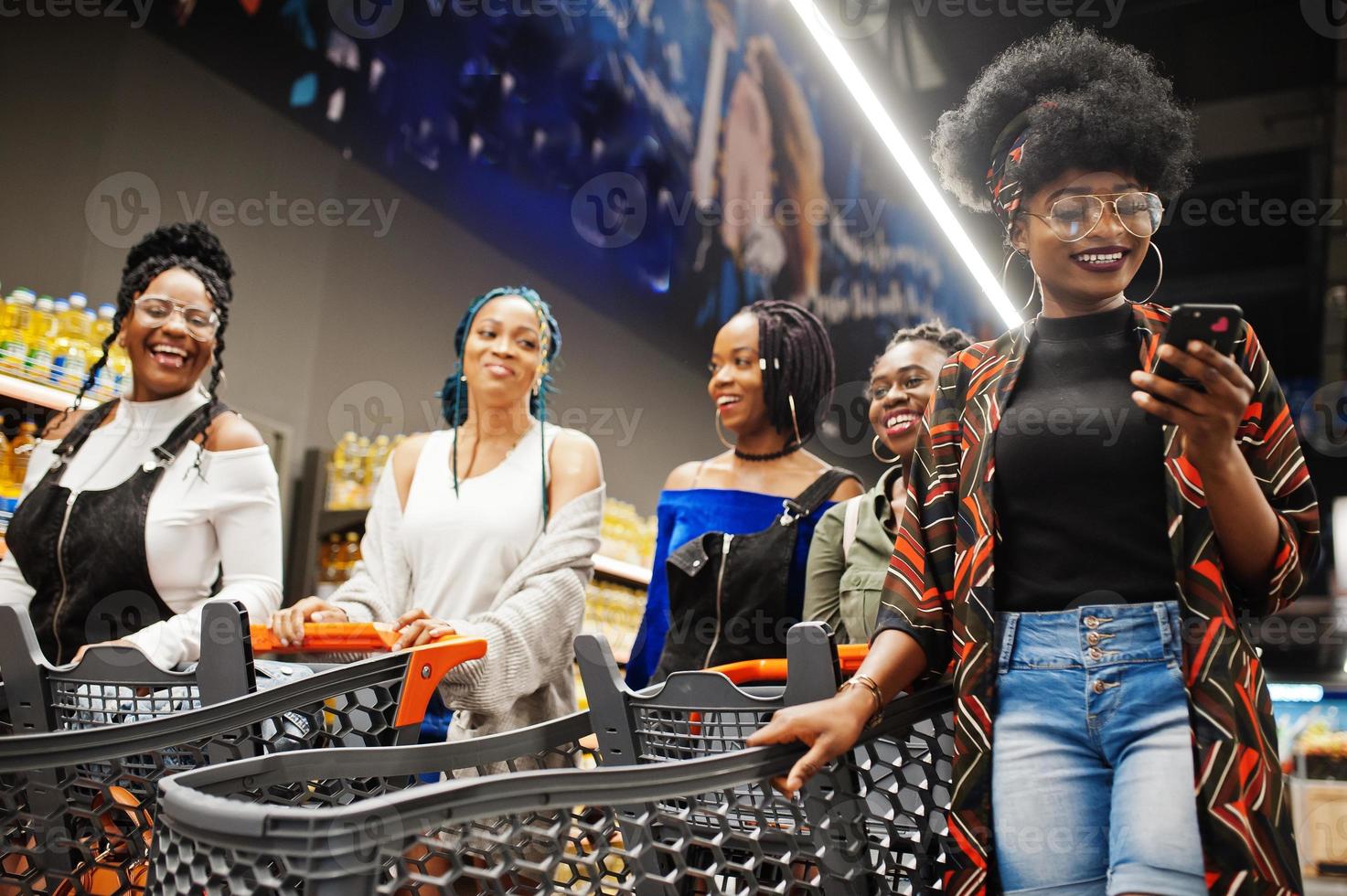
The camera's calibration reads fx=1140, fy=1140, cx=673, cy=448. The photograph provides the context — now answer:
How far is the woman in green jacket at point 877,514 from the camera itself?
7.80 ft

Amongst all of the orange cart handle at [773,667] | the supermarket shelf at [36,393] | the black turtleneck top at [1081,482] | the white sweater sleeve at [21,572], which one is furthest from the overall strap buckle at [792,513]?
the supermarket shelf at [36,393]

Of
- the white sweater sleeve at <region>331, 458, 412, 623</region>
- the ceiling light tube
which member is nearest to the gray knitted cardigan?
the white sweater sleeve at <region>331, 458, 412, 623</region>

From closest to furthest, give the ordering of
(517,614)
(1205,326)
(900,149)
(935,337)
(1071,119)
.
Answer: (1205,326) < (1071,119) < (517,614) < (935,337) < (900,149)

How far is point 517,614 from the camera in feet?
7.27

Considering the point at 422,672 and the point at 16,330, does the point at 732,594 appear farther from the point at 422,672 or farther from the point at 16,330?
the point at 16,330

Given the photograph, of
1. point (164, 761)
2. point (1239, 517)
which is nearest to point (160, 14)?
point (164, 761)

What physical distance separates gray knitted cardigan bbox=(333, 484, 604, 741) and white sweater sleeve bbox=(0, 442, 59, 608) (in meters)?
0.63

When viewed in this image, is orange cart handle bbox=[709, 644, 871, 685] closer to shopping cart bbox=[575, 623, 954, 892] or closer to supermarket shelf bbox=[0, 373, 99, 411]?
shopping cart bbox=[575, 623, 954, 892]

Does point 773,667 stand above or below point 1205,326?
below

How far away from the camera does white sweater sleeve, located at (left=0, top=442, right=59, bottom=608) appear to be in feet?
7.68

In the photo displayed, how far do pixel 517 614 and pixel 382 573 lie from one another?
0.50 meters

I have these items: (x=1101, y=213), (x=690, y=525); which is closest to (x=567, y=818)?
(x=1101, y=213)

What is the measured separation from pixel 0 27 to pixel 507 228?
93.0 inches

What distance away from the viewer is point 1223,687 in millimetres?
1170
